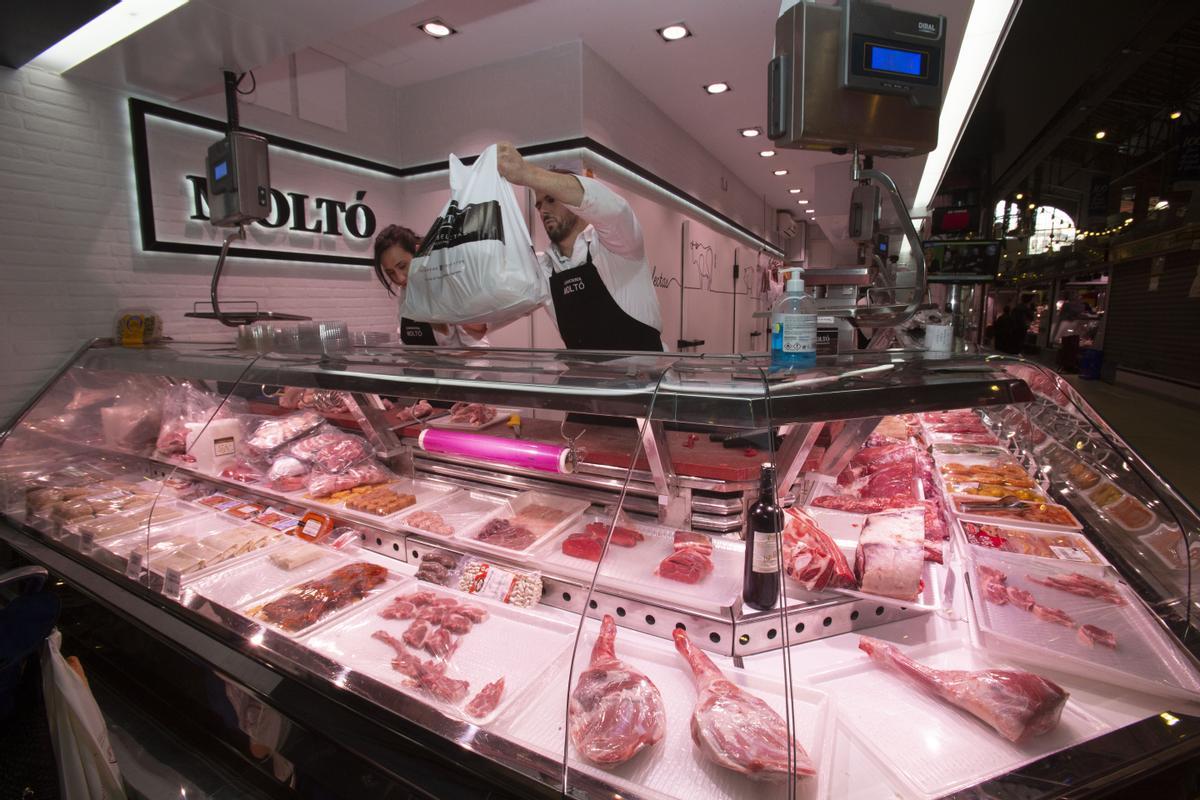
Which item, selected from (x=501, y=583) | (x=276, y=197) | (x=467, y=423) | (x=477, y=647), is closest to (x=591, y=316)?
(x=467, y=423)

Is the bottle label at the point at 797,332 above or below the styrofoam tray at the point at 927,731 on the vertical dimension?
above

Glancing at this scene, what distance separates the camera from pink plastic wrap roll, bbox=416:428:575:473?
5.91ft

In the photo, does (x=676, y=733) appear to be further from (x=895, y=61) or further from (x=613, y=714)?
(x=895, y=61)

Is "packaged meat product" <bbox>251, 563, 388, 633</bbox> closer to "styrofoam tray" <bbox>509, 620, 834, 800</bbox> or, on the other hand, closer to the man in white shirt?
"styrofoam tray" <bbox>509, 620, 834, 800</bbox>

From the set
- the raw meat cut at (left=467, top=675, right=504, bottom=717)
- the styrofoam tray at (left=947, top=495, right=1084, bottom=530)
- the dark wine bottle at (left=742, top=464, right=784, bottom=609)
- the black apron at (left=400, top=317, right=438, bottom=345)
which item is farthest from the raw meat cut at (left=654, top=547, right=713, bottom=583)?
the black apron at (left=400, top=317, right=438, bottom=345)

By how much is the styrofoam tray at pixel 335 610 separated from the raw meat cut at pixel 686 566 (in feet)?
2.69

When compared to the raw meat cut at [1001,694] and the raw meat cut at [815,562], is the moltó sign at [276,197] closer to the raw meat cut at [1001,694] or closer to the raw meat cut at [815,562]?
the raw meat cut at [815,562]

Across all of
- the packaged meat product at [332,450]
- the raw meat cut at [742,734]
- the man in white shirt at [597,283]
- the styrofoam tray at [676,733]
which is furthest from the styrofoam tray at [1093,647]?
the man in white shirt at [597,283]

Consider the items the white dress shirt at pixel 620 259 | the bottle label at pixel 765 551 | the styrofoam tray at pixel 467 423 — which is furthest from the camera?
the white dress shirt at pixel 620 259

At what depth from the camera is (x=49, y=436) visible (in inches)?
120

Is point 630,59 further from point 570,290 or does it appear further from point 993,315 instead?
point 993,315

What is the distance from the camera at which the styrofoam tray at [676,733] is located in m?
0.99

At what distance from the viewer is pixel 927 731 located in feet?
3.56

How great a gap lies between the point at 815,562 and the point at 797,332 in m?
0.59
